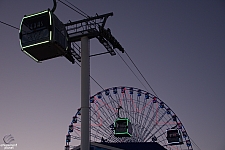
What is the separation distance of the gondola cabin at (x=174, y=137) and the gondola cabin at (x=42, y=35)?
27.4 m

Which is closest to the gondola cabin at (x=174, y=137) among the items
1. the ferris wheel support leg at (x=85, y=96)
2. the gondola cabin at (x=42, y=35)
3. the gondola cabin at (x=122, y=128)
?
the gondola cabin at (x=122, y=128)

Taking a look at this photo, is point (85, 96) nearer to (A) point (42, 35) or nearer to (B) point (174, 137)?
(A) point (42, 35)

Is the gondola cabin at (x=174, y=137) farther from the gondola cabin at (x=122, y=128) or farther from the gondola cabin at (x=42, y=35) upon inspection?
the gondola cabin at (x=42, y=35)

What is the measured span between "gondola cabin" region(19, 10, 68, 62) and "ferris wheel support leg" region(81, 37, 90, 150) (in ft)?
3.19

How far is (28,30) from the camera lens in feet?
35.7

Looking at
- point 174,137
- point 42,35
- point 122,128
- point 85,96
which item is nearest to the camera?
point 42,35

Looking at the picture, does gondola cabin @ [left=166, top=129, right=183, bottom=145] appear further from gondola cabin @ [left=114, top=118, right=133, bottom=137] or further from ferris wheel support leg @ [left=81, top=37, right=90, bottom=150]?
ferris wheel support leg @ [left=81, top=37, right=90, bottom=150]

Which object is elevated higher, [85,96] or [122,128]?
[122,128]

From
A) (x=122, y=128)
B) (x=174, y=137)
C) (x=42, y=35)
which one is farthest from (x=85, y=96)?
(x=174, y=137)

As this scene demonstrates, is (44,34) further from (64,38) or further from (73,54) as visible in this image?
(73,54)

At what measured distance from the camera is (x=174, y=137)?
36.2 m

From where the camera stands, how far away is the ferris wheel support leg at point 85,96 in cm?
1098

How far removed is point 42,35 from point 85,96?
8.34 feet

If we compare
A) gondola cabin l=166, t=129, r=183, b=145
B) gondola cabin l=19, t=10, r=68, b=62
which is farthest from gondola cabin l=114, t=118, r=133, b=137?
gondola cabin l=19, t=10, r=68, b=62
